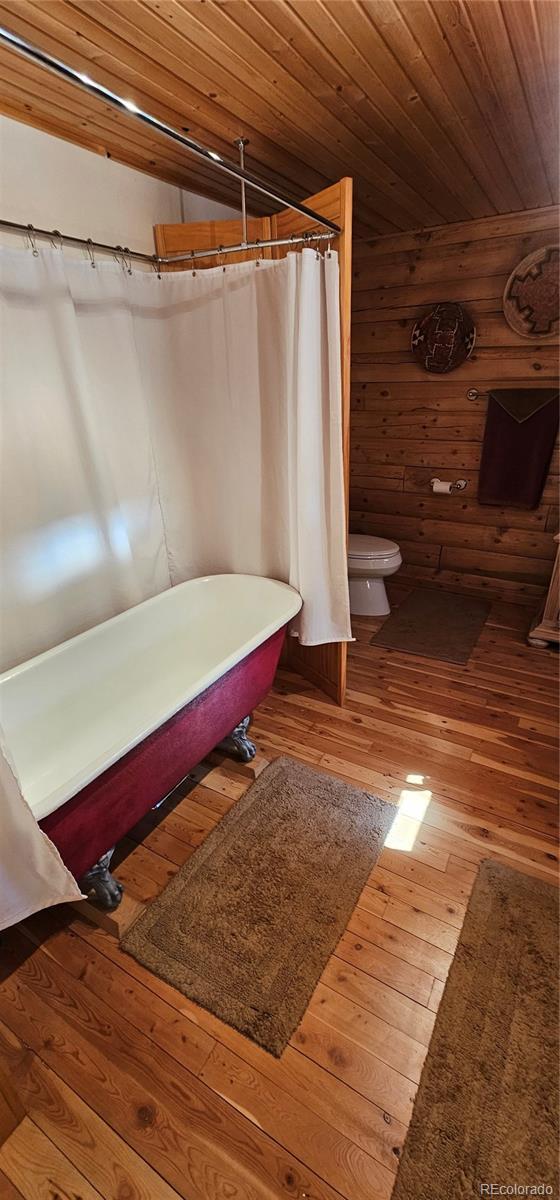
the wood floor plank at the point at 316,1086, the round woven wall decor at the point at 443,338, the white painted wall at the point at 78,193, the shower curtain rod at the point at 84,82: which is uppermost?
the white painted wall at the point at 78,193

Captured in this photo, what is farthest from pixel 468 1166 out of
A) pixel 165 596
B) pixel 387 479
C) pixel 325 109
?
pixel 387 479

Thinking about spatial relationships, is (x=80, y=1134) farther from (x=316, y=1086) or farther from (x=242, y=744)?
(x=242, y=744)

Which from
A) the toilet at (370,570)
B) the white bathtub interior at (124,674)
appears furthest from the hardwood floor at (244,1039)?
the toilet at (370,570)

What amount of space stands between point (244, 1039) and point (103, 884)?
56cm

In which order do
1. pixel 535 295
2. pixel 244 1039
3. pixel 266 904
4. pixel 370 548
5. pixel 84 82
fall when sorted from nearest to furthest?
pixel 84 82
pixel 244 1039
pixel 266 904
pixel 535 295
pixel 370 548

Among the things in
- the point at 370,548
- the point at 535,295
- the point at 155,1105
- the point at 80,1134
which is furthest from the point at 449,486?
the point at 80,1134

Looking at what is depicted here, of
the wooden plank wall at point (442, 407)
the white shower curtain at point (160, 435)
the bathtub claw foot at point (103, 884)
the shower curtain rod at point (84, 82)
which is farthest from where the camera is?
the wooden plank wall at point (442, 407)

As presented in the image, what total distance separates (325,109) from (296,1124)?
2.66 m

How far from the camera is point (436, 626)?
3.03m

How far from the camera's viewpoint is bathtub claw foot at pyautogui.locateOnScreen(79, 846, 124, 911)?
4.82 ft

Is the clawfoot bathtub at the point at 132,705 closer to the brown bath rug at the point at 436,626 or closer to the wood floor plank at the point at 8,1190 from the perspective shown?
the wood floor plank at the point at 8,1190

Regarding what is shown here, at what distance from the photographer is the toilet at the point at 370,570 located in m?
2.96

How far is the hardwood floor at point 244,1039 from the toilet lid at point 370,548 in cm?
127

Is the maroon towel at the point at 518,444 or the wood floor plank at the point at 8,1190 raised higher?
the maroon towel at the point at 518,444
